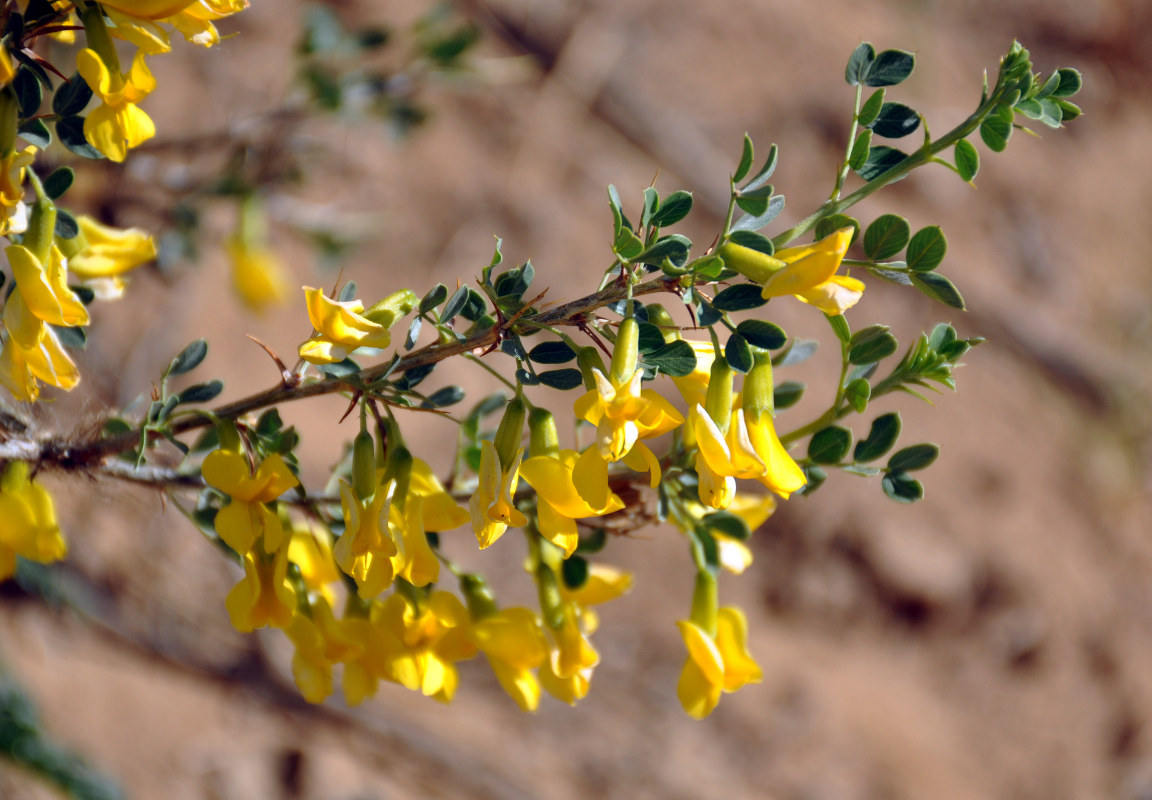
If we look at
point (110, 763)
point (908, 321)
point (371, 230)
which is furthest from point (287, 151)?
point (908, 321)

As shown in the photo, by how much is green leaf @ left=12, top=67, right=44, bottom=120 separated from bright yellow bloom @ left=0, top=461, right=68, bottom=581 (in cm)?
28

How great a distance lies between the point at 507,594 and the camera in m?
2.08

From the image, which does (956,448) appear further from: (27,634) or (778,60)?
(27,634)

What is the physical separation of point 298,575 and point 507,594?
1.37 meters

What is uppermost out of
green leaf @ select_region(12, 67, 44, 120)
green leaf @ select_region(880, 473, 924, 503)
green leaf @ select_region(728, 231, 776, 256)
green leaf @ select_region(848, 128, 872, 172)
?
green leaf @ select_region(848, 128, 872, 172)

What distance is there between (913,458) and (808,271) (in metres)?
0.28

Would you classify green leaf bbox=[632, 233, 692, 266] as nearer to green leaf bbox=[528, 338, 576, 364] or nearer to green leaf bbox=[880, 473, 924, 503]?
green leaf bbox=[528, 338, 576, 364]

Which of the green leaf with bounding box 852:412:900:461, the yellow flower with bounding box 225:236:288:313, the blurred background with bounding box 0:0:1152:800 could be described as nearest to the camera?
the green leaf with bounding box 852:412:900:461

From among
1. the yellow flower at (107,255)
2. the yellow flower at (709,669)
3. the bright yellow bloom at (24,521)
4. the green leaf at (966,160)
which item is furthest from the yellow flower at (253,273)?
the green leaf at (966,160)

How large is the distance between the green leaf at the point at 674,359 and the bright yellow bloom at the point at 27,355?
43cm

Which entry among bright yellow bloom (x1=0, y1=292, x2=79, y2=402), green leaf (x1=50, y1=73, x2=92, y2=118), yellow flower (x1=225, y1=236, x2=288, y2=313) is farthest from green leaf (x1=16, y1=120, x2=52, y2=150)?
yellow flower (x1=225, y1=236, x2=288, y2=313)

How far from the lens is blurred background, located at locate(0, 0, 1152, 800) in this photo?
6.09 feet

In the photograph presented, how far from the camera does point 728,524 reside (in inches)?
30.0

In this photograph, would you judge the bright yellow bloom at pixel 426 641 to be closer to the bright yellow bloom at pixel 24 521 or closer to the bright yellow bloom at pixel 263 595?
the bright yellow bloom at pixel 263 595
